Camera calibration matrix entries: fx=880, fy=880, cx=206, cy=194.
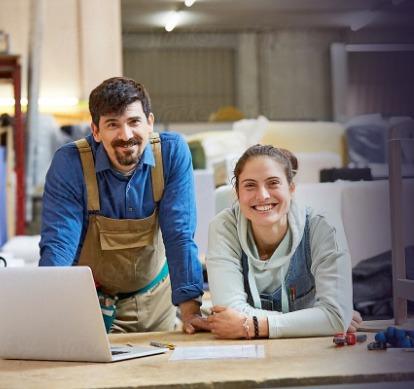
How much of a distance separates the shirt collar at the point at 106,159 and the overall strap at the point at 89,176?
18 mm

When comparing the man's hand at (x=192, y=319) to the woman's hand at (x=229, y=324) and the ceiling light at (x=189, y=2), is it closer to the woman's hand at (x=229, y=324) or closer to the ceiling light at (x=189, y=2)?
the woman's hand at (x=229, y=324)

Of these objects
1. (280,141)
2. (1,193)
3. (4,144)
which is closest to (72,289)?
(280,141)

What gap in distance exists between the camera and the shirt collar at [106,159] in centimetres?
210

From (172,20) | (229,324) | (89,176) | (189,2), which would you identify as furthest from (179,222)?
(172,20)

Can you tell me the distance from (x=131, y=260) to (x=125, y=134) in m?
0.39

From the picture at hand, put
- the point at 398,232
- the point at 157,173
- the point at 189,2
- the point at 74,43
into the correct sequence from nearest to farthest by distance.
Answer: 1. the point at 398,232
2. the point at 157,173
3. the point at 74,43
4. the point at 189,2

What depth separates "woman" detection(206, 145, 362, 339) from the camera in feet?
5.89

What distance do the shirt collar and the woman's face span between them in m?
0.30

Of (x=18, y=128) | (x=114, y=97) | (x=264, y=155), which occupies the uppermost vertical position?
(x=18, y=128)

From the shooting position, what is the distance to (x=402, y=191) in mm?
1650

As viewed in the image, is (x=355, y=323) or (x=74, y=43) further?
(x=74, y=43)

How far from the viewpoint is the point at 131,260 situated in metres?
2.27

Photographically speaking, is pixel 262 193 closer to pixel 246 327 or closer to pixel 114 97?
pixel 246 327

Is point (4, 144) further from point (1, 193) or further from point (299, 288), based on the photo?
point (299, 288)
